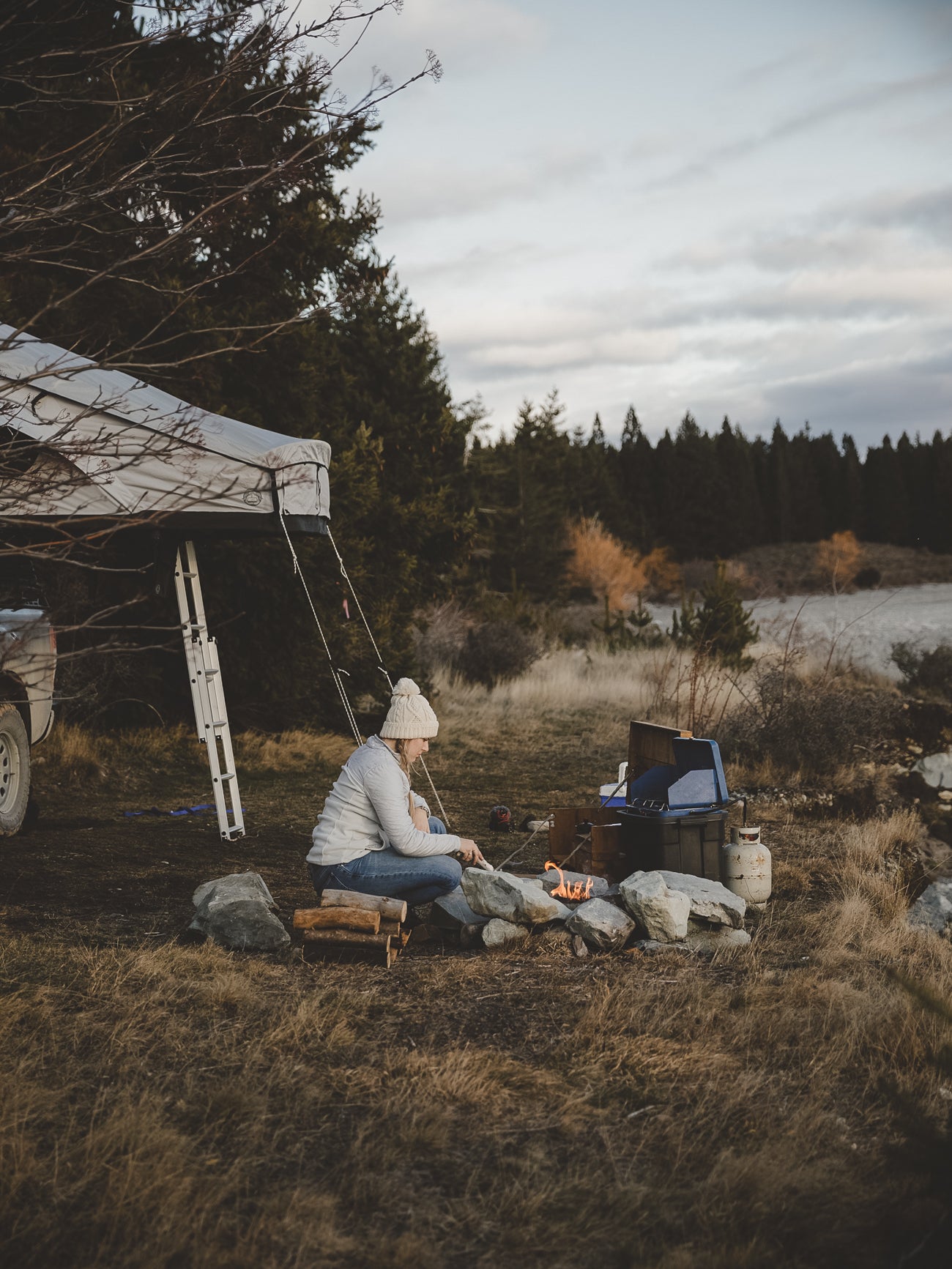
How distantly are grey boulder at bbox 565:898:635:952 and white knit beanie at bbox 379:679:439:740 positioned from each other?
114cm

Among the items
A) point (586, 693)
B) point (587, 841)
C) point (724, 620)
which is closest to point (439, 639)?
point (586, 693)

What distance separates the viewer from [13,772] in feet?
24.9

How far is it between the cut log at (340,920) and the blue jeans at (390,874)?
377 millimetres

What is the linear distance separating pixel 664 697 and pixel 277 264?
7.00 meters

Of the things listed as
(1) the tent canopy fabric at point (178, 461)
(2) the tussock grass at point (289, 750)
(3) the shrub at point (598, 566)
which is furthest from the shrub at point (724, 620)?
(3) the shrub at point (598, 566)

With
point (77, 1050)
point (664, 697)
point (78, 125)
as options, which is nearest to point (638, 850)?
point (77, 1050)

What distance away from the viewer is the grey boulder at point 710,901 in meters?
5.28

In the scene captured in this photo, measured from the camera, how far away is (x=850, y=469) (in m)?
68.1

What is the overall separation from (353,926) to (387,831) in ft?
1.71

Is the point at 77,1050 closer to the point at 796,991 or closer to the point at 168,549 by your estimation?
the point at 796,991

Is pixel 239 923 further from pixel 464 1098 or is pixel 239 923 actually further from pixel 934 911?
pixel 934 911

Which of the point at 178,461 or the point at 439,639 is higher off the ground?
the point at 178,461

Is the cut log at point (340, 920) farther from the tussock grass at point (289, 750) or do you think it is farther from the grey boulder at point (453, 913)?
the tussock grass at point (289, 750)

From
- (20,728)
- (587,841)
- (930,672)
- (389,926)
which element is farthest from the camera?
(930,672)
